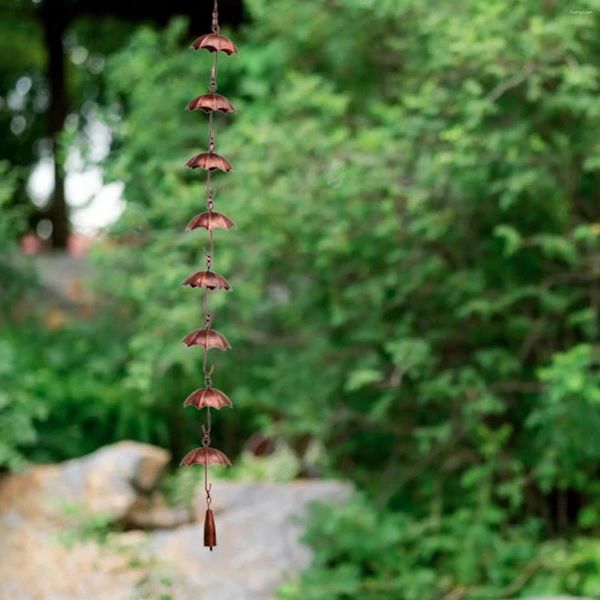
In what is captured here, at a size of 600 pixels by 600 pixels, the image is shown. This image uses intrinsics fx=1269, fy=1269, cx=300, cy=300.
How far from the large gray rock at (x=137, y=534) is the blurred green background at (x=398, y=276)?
288mm

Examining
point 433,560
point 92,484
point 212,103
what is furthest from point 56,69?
point 212,103

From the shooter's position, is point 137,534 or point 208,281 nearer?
point 208,281

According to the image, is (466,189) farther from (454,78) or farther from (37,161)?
(37,161)

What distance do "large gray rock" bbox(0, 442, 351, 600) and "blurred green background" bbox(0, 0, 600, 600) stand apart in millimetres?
288

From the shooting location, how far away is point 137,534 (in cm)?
690

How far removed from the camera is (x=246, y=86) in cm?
762

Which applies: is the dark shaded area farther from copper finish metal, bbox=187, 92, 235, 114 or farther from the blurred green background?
copper finish metal, bbox=187, 92, 235, 114

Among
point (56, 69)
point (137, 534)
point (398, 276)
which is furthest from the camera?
point (56, 69)

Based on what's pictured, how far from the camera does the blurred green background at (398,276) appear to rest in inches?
239

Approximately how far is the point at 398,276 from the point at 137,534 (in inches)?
79.3

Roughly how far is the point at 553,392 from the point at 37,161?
8590 millimetres

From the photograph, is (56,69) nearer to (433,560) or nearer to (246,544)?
(246,544)

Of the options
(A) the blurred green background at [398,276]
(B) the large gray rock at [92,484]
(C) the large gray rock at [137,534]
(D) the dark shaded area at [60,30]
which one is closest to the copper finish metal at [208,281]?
(A) the blurred green background at [398,276]

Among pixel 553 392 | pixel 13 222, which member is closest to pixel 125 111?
pixel 13 222
